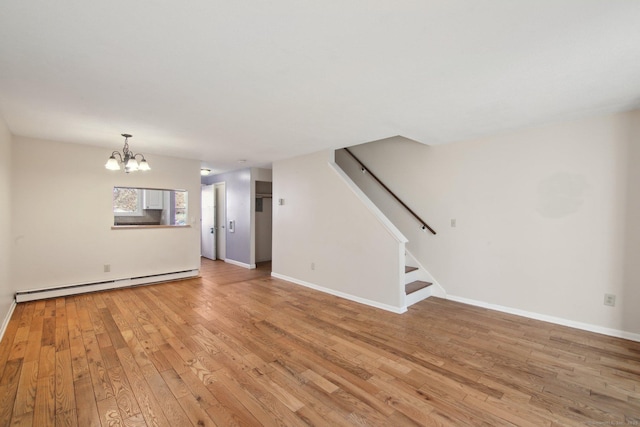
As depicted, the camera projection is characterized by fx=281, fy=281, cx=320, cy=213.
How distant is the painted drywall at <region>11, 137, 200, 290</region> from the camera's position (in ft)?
13.5

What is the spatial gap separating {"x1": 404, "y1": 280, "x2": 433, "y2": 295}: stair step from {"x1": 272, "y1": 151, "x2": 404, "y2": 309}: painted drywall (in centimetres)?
41

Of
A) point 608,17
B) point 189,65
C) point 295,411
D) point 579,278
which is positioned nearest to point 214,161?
point 189,65

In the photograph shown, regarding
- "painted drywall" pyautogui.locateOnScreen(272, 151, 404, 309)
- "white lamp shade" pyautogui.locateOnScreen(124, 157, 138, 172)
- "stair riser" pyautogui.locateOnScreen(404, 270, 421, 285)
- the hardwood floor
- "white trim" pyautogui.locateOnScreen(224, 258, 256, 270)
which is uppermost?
"white lamp shade" pyautogui.locateOnScreen(124, 157, 138, 172)

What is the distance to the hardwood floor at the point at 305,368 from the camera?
1.91 metres

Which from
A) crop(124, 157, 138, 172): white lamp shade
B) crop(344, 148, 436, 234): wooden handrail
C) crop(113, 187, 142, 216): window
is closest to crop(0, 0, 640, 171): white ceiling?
crop(124, 157, 138, 172): white lamp shade

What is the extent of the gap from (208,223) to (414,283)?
604cm

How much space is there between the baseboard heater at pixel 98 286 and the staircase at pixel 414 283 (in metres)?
4.19

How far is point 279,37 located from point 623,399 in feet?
11.5

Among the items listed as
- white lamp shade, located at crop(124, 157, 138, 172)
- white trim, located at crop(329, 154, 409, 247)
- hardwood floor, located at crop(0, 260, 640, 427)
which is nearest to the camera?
hardwood floor, located at crop(0, 260, 640, 427)

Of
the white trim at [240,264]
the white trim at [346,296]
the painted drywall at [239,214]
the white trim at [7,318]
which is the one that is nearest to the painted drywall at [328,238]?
the white trim at [346,296]

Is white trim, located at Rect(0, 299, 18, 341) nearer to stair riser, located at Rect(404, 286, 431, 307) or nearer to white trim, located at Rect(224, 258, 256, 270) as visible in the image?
white trim, located at Rect(224, 258, 256, 270)

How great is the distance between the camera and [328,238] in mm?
4824

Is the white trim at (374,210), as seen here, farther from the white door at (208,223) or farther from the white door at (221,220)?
the white door at (208,223)

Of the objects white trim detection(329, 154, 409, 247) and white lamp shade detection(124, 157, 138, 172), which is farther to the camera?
white trim detection(329, 154, 409, 247)
